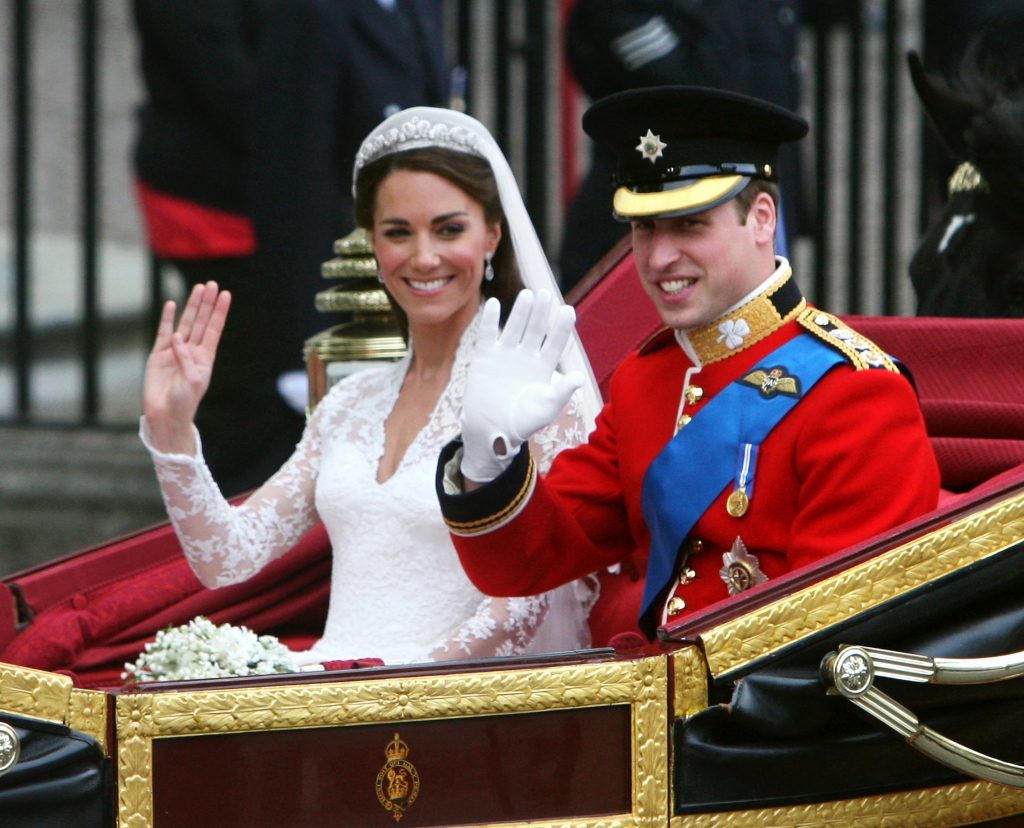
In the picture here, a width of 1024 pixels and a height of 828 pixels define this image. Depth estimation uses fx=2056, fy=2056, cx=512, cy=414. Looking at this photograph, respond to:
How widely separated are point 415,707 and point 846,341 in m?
0.76

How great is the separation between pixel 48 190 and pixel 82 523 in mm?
2303

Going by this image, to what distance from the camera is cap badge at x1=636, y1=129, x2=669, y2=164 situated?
8.68ft

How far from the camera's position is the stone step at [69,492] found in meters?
5.42

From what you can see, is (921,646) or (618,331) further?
(618,331)

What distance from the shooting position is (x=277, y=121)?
463 centimetres

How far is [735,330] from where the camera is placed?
2695 mm

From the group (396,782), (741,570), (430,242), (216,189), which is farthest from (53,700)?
(216,189)

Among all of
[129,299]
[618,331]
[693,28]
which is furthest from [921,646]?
[129,299]

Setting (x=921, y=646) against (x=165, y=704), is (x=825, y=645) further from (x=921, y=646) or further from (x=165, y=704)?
(x=165, y=704)

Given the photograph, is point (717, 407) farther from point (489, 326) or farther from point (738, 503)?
point (489, 326)

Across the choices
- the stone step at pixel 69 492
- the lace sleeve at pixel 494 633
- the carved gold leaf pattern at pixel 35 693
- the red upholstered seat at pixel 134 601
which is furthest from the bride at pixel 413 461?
the stone step at pixel 69 492

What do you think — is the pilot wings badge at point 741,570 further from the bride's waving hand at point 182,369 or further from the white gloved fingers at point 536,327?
the bride's waving hand at point 182,369

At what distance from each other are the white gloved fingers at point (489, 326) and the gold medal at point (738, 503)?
0.37m

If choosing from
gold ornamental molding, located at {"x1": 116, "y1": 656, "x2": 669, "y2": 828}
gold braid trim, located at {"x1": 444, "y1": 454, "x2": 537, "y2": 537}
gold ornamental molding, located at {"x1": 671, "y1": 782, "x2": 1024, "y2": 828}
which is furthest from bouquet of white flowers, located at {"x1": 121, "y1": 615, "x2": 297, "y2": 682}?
gold ornamental molding, located at {"x1": 671, "y1": 782, "x2": 1024, "y2": 828}
